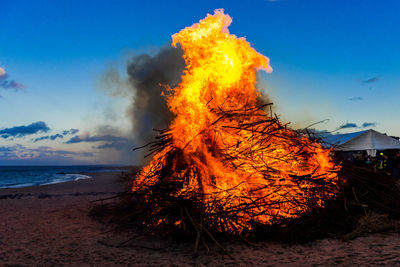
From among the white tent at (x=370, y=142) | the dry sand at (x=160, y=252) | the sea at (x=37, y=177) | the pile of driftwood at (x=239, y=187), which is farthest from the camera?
the sea at (x=37, y=177)

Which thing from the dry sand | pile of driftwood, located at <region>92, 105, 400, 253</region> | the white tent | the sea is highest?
the white tent

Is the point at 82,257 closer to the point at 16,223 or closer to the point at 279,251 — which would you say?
the point at 279,251

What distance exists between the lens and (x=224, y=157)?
21.9ft

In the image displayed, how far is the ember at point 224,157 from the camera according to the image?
6.01 meters

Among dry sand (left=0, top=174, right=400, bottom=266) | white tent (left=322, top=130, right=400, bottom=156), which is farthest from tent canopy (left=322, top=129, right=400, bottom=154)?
dry sand (left=0, top=174, right=400, bottom=266)

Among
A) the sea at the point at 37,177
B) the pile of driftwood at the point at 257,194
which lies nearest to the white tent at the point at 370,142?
the pile of driftwood at the point at 257,194

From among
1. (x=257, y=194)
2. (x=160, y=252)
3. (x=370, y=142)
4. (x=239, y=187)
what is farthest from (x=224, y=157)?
(x=370, y=142)

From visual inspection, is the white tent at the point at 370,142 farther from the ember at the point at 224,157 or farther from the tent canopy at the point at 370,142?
the ember at the point at 224,157

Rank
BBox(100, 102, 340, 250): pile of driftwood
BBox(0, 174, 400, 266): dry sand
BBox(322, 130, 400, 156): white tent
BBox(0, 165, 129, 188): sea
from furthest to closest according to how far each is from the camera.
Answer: BBox(0, 165, 129, 188): sea < BBox(322, 130, 400, 156): white tent < BBox(100, 102, 340, 250): pile of driftwood < BBox(0, 174, 400, 266): dry sand

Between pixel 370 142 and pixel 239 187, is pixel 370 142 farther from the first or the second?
pixel 239 187

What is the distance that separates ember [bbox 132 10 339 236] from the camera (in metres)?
6.01

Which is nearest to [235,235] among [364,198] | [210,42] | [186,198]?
[186,198]

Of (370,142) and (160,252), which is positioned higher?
(370,142)

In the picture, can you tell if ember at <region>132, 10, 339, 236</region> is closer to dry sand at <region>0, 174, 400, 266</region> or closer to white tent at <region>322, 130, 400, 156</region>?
dry sand at <region>0, 174, 400, 266</region>
